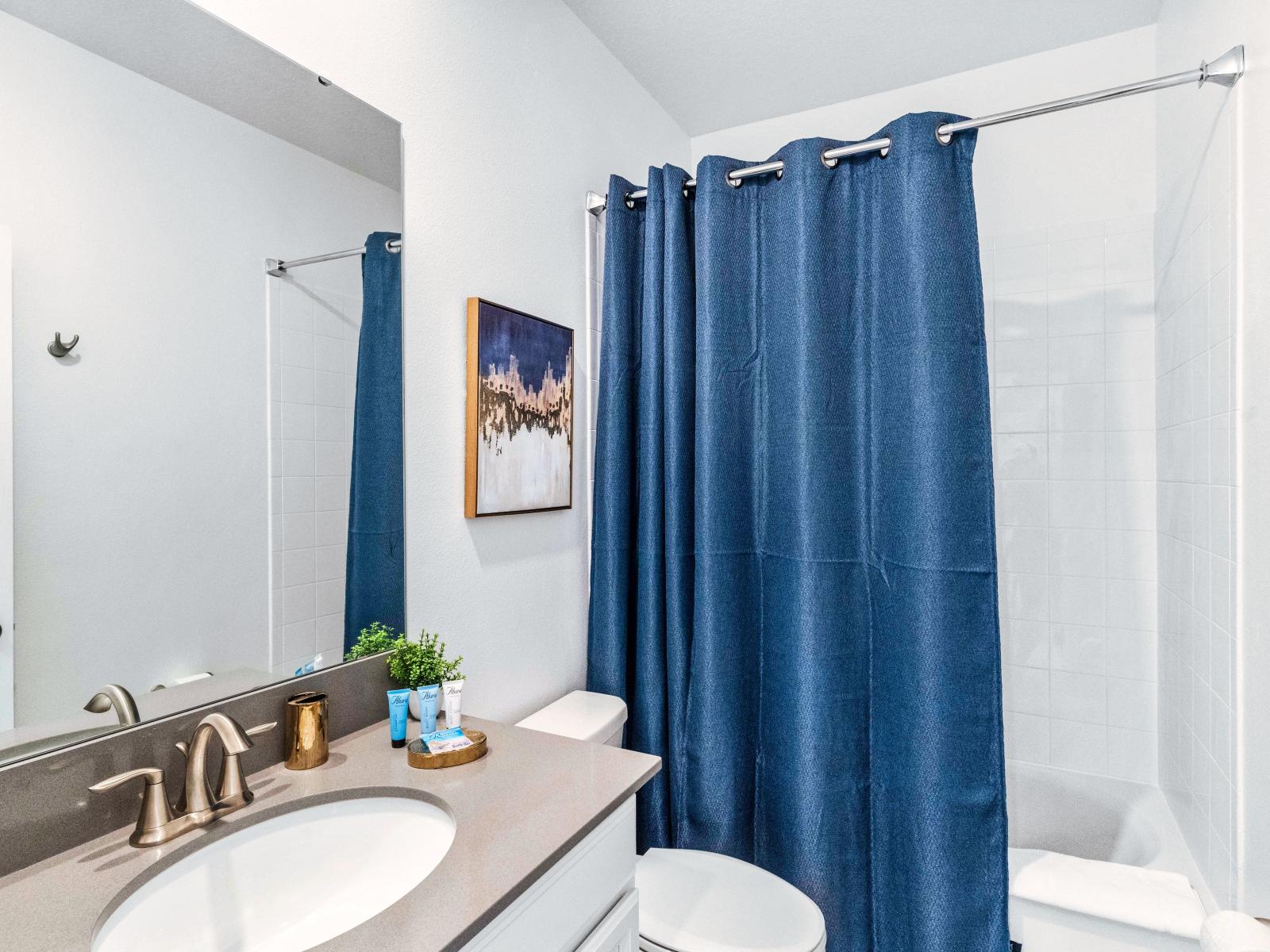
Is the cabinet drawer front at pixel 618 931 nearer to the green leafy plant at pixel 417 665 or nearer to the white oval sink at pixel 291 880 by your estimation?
the white oval sink at pixel 291 880

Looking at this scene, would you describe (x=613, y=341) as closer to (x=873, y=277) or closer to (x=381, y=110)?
(x=873, y=277)

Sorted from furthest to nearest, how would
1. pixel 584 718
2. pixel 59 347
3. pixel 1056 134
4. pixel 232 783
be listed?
pixel 1056 134 → pixel 584 718 → pixel 232 783 → pixel 59 347

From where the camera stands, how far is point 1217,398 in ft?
5.05

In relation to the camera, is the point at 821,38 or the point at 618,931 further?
the point at 821,38

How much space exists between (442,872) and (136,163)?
0.98m

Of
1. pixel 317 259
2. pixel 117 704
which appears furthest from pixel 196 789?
pixel 317 259

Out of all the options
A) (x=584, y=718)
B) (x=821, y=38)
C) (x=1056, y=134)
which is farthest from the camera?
(x=1056, y=134)

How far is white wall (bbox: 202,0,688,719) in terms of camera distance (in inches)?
53.8

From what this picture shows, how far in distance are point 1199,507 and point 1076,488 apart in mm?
549

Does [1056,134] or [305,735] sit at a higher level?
[1056,134]

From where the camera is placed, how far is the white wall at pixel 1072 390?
215 cm

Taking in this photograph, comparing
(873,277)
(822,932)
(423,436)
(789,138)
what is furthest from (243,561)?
(789,138)

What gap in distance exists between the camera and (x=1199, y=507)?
1685 millimetres

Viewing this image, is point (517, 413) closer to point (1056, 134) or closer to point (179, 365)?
point (179, 365)
